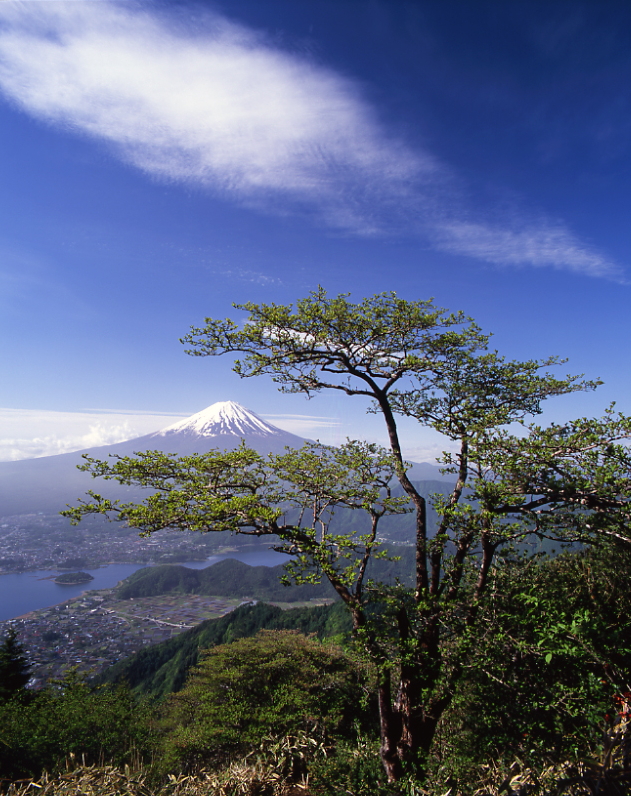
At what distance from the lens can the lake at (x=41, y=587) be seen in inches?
4227

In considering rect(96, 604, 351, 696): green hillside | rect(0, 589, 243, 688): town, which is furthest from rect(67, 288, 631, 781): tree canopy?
rect(0, 589, 243, 688): town

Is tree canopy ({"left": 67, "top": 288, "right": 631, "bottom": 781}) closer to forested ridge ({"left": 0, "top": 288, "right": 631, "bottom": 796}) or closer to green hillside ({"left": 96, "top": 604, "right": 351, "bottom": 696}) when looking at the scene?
forested ridge ({"left": 0, "top": 288, "right": 631, "bottom": 796})

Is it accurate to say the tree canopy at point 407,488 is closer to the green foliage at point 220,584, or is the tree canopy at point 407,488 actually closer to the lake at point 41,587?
the green foliage at point 220,584

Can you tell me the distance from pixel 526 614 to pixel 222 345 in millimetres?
5922

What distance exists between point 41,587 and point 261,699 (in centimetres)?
14832

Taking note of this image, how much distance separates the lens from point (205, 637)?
52.5 m

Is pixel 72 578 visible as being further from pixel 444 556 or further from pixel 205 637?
pixel 444 556

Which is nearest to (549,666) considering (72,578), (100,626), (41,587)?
(100,626)

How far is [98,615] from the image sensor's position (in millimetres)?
94000

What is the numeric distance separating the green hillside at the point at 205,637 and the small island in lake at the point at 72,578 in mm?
95039

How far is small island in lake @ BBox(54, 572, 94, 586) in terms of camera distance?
13225 cm

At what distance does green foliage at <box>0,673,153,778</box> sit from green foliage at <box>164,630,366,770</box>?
1585 mm

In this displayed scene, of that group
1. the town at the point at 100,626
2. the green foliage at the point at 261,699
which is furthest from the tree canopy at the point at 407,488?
the town at the point at 100,626

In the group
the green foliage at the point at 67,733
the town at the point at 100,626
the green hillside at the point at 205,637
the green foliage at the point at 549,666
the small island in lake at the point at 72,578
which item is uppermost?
the green foliage at the point at 549,666
